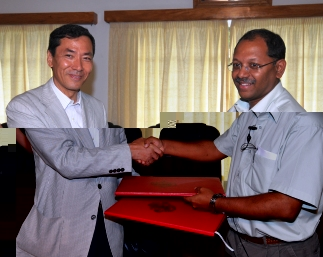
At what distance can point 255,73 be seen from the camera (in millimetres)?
835

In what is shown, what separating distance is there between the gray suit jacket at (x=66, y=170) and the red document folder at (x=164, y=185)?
0.13ft

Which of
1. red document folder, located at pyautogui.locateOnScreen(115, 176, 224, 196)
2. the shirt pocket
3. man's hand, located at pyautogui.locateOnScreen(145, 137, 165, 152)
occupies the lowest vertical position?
red document folder, located at pyautogui.locateOnScreen(115, 176, 224, 196)

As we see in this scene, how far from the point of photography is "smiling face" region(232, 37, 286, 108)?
820 millimetres

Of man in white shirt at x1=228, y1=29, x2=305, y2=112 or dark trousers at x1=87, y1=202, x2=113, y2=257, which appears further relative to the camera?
dark trousers at x1=87, y1=202, x2=113, y2=257

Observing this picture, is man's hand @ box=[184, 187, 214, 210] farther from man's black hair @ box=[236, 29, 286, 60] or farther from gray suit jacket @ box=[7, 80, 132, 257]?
man's black hair @ box=[236, 29, 286, 60]

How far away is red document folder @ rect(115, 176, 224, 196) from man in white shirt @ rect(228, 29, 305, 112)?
0.22 m

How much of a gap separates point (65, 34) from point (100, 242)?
22.4 inches

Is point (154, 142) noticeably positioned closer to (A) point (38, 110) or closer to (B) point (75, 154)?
(B) point (75, 154)

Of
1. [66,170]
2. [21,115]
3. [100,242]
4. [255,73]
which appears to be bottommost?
[100,242]

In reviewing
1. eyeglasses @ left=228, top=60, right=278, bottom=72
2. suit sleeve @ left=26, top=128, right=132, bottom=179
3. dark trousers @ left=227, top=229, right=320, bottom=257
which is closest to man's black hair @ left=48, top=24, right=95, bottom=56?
suit sleeve @ left=26, top=128, right=132, bottom=179

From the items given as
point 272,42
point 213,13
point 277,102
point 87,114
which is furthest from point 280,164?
point 87,114

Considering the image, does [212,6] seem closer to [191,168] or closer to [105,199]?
[191,168]

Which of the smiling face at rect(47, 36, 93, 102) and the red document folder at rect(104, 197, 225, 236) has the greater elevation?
the smiling face at rect(47, 36, 93, 102)

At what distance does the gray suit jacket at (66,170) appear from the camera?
0.85 metres
